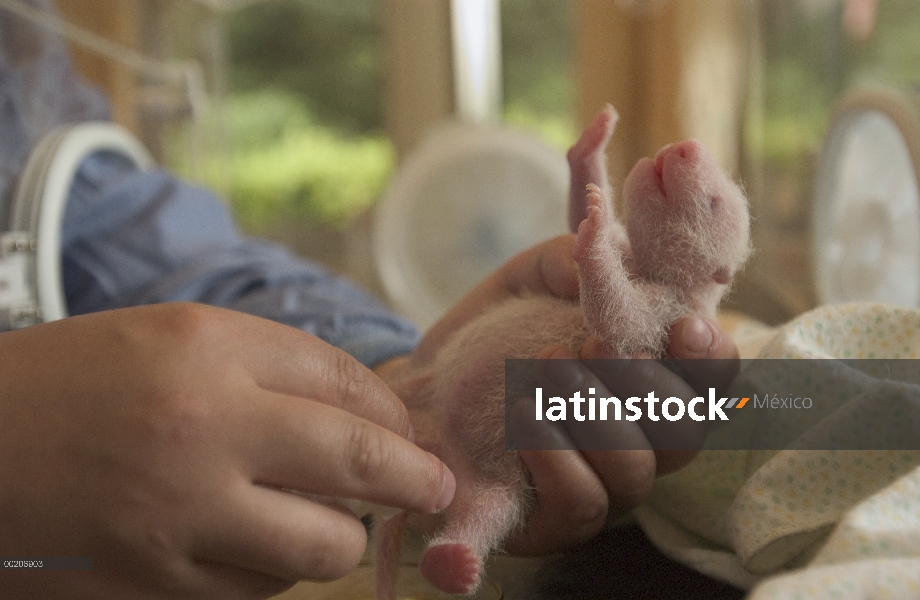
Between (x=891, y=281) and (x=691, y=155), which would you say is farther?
(x=891, y=281)

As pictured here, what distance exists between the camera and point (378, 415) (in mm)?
363

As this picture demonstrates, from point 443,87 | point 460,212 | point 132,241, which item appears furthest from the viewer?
point 443,87

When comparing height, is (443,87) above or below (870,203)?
above

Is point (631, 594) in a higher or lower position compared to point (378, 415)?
lower

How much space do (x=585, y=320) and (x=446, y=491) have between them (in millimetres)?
111

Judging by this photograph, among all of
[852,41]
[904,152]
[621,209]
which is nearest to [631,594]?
[621,209]

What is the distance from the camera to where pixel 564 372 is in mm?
384

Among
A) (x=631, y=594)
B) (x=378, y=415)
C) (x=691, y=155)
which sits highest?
(x=691, y=155)

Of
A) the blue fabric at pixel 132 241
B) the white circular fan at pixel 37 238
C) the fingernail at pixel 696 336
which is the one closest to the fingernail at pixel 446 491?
the fingernail at pixel 696 336

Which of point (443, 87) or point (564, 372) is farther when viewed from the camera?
point (443, 87)

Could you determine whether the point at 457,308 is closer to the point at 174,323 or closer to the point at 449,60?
the point at 174,323

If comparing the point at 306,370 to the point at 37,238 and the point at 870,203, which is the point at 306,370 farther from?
the point at 870,203

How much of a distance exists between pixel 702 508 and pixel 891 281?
0.49 m

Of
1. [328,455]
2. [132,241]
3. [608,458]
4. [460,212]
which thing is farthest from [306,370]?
[460,212]
